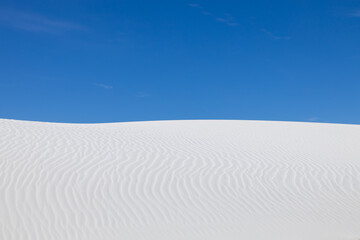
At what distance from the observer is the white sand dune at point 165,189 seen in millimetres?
6852

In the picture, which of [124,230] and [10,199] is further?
[10,199]

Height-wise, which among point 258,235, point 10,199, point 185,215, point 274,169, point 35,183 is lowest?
point 258,235

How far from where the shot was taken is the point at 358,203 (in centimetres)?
885

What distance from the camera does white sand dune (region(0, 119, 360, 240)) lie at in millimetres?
6852

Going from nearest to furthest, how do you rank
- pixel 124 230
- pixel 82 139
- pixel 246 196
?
pixel 124 230 → pixel 246 196 → pixel 82 139

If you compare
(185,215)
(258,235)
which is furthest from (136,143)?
(258,235)

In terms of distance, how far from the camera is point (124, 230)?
6719mm

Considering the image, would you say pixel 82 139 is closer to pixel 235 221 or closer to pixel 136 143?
pixel 136 143

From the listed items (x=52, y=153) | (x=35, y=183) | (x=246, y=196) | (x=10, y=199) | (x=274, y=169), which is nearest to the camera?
(x=10, y=199)

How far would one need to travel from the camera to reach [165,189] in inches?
332

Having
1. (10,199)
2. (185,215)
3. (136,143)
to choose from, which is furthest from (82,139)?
(185,215)

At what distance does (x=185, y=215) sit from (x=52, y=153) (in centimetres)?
437

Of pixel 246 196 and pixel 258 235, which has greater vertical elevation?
pixel 246 196

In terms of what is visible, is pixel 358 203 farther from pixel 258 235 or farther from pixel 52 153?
pixel 52 153
